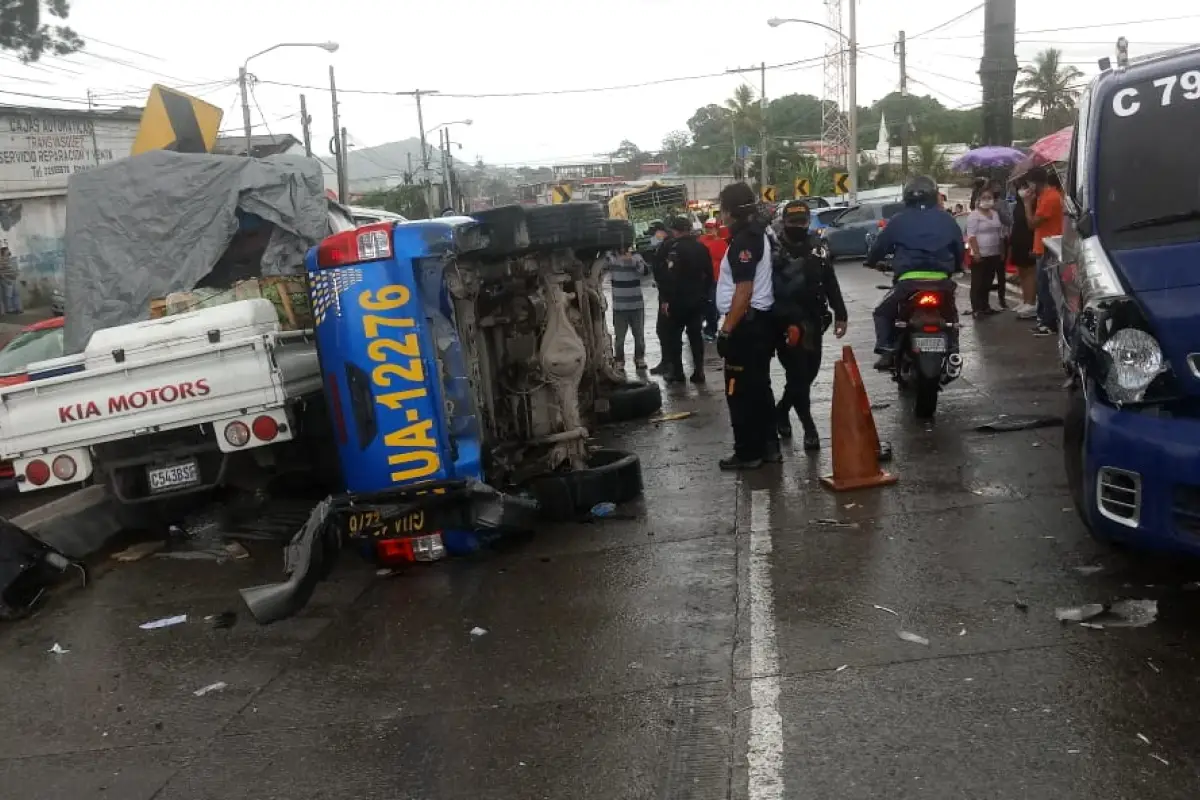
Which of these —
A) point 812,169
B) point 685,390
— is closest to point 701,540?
point 685,390

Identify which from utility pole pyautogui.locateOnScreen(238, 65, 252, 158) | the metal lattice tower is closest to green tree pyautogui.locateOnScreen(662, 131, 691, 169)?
the metal lattice tower

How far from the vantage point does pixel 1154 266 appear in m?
5.02

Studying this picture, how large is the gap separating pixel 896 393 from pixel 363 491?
5.63 m

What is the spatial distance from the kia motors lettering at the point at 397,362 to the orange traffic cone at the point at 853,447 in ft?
8.67

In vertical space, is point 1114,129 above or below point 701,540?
above

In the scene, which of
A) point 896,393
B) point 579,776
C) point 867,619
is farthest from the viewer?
point 896,393

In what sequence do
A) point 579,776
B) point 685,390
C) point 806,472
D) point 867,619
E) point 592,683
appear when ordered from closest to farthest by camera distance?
point 579,776 < point 592,683 < point 867,619 < point 806,472 < point 685,390

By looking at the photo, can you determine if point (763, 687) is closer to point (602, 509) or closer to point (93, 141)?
point (602, 509)

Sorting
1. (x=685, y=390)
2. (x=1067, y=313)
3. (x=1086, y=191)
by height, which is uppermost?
(x=1086, y=191)

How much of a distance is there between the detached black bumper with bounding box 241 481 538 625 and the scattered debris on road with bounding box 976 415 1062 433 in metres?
3.84

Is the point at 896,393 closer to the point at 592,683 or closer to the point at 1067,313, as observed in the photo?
the point at 1067,313

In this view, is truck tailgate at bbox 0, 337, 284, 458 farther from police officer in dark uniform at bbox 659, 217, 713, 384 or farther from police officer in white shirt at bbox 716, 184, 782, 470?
police officer in dark uniform at bbox 659, 217, 713, 384

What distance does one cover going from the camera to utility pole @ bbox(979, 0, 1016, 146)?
69.7 ft

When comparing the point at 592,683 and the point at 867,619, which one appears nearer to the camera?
the point at 592,683
